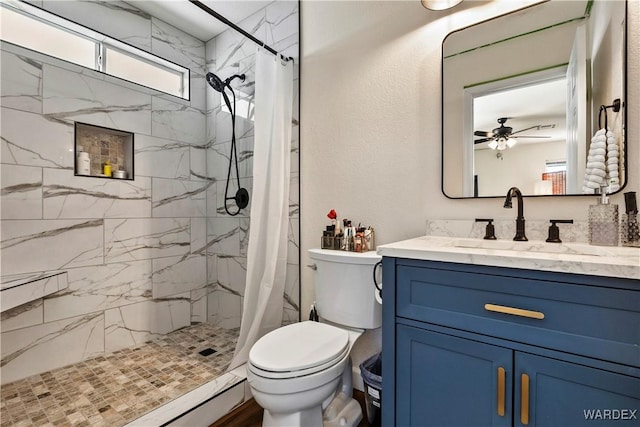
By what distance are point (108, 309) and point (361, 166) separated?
6.54ft

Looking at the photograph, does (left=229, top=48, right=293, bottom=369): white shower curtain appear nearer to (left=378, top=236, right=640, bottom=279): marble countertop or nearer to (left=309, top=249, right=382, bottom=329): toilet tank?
(left=309, top=249, right=382, bottom=329): toilet tank

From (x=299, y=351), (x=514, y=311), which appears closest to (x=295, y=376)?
(x=299, y=351)

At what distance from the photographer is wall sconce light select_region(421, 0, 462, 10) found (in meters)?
1.47

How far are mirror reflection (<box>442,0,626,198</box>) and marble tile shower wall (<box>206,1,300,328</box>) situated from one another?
102 cm

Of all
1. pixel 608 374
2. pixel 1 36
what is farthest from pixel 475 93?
pixel 1 36

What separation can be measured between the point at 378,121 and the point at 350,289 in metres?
0.95

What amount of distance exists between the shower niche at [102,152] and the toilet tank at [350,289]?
66.8 inches

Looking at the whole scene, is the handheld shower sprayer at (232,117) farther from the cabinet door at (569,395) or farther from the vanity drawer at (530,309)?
the cabinet door at (569,395)

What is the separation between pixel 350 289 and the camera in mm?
1506

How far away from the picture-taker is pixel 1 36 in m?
1.74

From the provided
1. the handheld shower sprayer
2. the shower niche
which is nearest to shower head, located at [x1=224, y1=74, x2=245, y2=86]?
the handheld shower sprayer

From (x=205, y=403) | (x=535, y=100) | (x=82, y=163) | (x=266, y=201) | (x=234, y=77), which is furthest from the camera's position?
(x=234, y=77)

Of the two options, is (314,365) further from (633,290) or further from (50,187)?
(50,187)

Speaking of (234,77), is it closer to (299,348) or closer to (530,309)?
(299,348)
